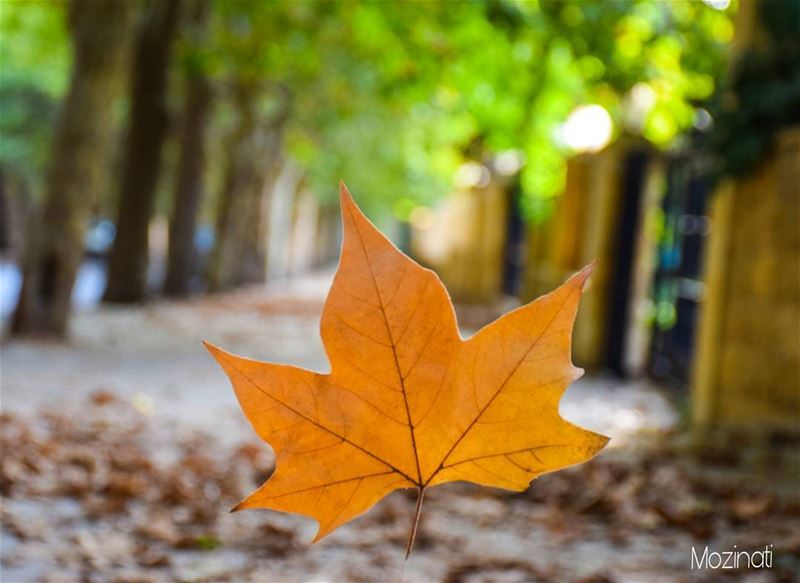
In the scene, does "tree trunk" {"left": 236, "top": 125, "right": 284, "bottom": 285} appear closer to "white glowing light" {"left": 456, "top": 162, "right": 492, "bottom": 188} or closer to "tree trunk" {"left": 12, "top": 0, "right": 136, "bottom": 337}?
"white glowing light" {"left": 456, "top": 162, "right": 492, "bottom": 188}

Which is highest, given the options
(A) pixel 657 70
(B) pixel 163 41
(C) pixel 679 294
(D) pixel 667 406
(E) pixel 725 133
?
(B) pixel 163 41

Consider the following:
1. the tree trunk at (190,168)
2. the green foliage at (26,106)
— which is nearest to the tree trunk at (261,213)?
the tree trunk at (190,168)

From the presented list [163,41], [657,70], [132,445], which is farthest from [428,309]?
[163,41]

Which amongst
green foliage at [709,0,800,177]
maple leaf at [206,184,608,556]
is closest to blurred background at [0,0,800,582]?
green foliage at [709,0,800,177]

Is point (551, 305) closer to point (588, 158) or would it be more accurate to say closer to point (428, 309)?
point (428, 309)

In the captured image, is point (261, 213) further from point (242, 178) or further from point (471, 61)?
point (471, 61)

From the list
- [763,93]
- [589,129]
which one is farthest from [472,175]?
[763,93]
